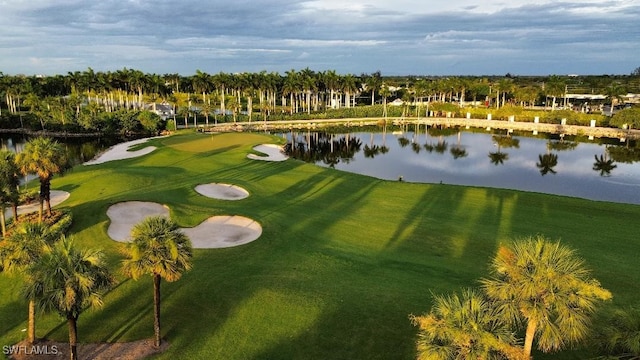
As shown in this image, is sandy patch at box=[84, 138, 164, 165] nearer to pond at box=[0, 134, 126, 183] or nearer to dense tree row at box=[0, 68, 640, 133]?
pond at box=[0, 134, 126, 183]

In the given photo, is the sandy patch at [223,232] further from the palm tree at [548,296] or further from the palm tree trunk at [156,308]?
the palm tree at [548,296]

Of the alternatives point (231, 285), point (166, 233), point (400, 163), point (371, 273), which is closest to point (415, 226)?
point (371, 273)

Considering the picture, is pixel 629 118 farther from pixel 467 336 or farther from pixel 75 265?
pixel 75 265

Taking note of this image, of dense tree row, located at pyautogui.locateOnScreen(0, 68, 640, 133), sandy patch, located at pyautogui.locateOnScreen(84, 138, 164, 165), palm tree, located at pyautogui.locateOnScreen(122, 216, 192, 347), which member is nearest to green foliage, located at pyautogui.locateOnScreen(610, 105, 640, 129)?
dense tree row, located at pyautogui.locateOnScreen(0, 68, 640, 133)

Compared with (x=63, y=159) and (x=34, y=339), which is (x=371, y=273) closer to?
(x=34, y=339)

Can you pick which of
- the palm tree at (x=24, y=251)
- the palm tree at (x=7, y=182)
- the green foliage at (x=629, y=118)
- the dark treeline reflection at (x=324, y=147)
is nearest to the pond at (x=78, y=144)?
the dark treeline reflection at (x=324, y=147)

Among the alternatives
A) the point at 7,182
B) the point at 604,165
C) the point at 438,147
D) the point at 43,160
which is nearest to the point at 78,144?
the point at 43,160
